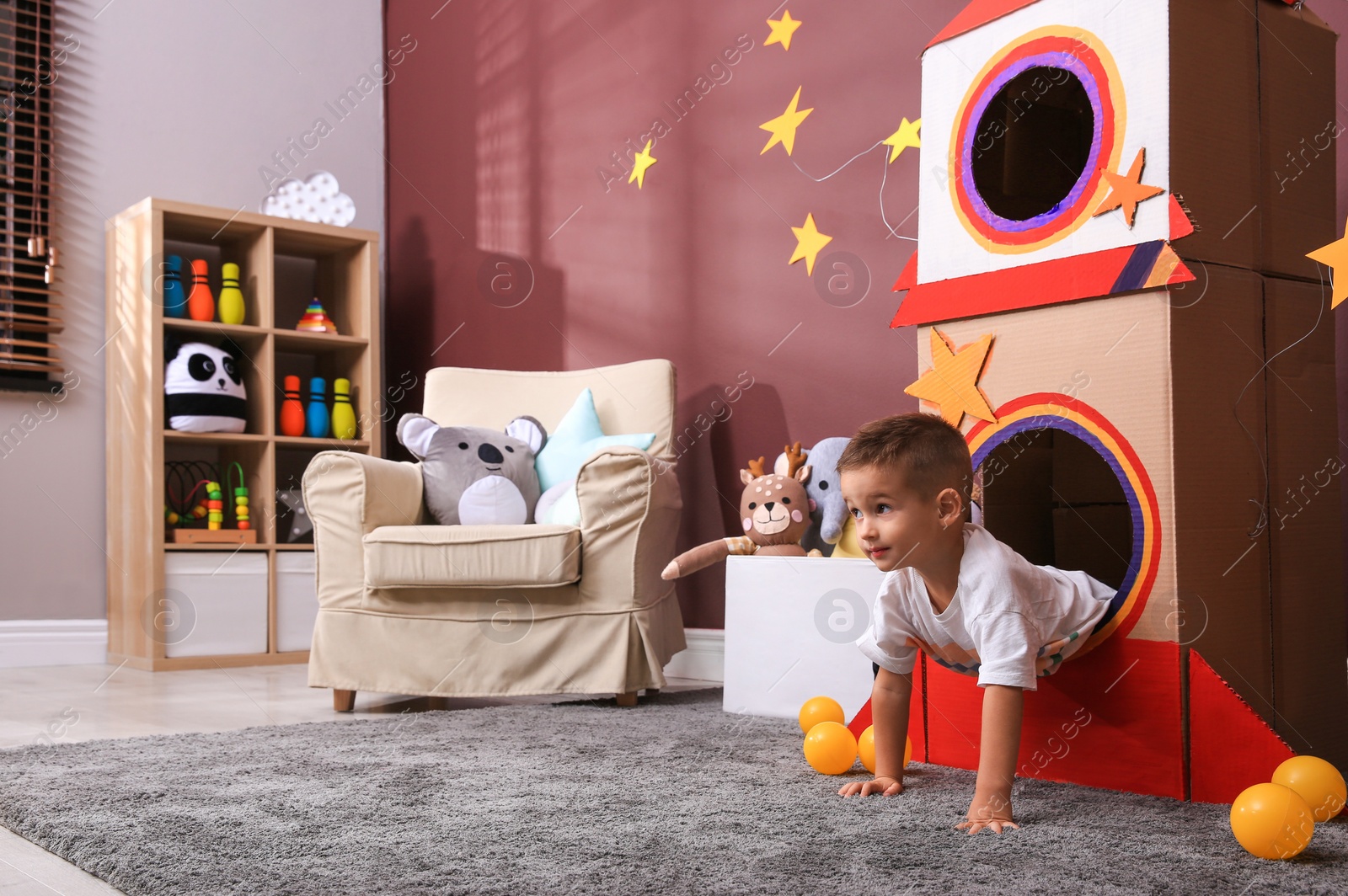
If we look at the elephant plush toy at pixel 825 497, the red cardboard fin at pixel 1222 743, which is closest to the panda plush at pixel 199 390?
the elephant plush toy at pixel 825 497

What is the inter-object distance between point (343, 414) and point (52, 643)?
3.85ft

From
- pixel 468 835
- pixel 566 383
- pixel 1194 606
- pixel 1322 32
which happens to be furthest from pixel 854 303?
pixel 468 835

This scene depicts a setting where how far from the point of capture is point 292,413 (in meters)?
3.92

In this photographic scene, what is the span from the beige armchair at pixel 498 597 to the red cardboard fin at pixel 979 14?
1071mm

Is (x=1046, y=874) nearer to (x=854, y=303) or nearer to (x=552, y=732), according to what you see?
(x=552, y=732)

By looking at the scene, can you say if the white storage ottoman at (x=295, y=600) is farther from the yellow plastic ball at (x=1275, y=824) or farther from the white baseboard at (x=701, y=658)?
the yellow plastic ball at (x=1275, y=824)

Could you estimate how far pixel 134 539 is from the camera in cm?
359

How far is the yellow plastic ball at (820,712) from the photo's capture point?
6.34 feet

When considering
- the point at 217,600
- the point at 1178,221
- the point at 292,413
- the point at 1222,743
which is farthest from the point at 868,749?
the point at 292,413

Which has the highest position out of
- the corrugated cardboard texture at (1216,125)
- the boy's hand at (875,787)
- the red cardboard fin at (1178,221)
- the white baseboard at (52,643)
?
the corrugated cardboard texture at (1216,125)

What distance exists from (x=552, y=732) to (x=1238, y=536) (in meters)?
1.18

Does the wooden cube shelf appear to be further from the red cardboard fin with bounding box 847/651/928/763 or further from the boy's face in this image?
the boy's face

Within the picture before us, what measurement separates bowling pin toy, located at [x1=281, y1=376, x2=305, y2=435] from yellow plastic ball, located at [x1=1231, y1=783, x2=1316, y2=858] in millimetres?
3321

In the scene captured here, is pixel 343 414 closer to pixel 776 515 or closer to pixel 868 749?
pixel 776 515
